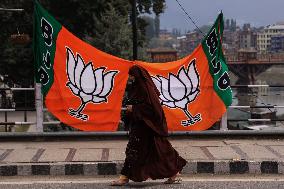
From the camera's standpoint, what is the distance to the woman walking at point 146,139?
6230mm

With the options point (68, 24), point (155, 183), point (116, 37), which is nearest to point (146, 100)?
point (155, 183)

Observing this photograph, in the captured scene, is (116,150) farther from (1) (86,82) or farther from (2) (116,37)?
(2) (116,37)

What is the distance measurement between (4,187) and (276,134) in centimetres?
470

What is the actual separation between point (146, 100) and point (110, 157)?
1.56 metres

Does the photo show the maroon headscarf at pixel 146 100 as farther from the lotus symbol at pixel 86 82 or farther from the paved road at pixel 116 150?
the lotus symbol at pixel 86 82

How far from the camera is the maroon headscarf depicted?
6.18 meters

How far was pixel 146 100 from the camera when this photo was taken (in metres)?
6.23

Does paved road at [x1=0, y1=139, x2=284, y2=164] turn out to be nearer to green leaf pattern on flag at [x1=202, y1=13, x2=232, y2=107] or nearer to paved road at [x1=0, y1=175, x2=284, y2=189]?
paved road at [x1=0, y1=175, x2=284, y2=189]

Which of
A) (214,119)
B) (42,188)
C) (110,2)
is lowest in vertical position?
(42,188)

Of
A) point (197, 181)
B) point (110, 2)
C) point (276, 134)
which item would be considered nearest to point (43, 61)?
point (197, 181)

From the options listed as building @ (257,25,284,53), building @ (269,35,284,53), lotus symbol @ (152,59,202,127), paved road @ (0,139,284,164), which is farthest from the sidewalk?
building @ (257,25,284,53)

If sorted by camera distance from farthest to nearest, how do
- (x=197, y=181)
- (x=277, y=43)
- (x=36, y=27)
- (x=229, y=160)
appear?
(x=277, y=43) → (x=36, y=27) → (x=229, y=160) → (x=197, y=181)

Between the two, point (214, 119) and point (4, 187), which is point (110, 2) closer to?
point (214, 119)

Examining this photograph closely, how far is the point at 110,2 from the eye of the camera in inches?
1276
